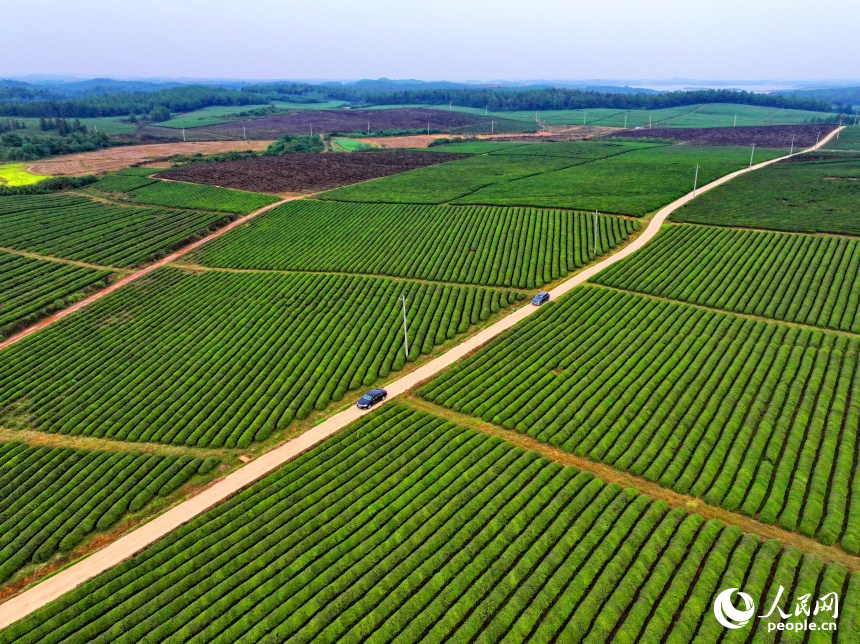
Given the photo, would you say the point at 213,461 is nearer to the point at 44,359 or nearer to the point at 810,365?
the point at 44,359

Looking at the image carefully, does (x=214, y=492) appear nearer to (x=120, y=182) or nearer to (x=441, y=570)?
(x=441, y=570)

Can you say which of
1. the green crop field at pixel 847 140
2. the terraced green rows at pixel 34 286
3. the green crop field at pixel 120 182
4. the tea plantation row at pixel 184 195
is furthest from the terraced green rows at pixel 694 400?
the green crop field at pixel 847 140

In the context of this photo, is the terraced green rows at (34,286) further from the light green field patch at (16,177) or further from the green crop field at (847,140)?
the green crop field at (847,140)

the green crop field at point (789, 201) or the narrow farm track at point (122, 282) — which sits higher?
the green crop field at point (789, 201)

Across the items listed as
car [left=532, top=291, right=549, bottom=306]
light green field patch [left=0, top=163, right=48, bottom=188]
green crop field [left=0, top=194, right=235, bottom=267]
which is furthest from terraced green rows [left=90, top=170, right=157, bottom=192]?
car [left=532, top=291, right=549, bottom=306]

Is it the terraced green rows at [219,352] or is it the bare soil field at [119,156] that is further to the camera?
the bare soil field at [119,156]

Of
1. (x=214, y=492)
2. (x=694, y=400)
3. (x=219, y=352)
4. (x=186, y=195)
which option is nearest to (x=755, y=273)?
(x=694, y=400)
